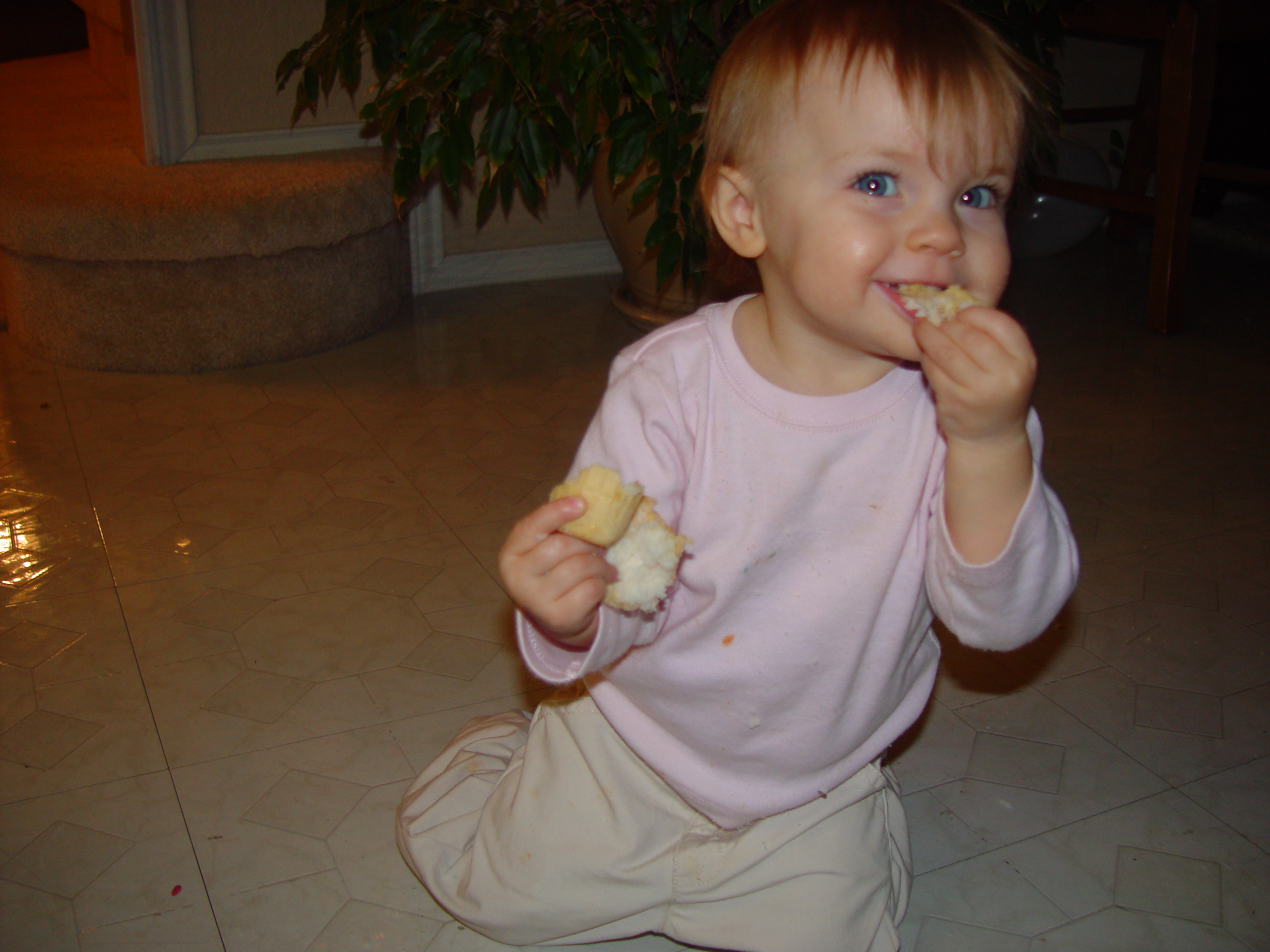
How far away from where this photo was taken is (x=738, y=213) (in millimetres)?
707

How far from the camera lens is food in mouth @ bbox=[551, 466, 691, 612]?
2.00 feet

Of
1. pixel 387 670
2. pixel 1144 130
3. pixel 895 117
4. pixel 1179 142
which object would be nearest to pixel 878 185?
pixel 895 117

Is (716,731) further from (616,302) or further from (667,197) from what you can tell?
(616,302)

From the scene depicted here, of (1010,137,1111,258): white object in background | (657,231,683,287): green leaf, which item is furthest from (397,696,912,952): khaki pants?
(1010,137,1111,258): white object in background

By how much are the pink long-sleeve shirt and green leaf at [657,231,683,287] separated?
32.2 inches

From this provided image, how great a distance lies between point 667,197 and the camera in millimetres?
1524

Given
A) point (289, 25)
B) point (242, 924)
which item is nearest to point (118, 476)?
point (242, 924)

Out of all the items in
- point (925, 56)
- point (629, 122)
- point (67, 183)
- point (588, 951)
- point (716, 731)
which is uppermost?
point (925, 56)

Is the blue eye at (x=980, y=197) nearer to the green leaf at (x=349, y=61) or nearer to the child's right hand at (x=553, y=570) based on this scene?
the child's right hand at (x=553, y=570)

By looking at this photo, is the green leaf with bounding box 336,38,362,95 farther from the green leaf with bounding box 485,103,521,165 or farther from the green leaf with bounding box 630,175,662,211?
the green leaf with bounding box 630,175,662,211

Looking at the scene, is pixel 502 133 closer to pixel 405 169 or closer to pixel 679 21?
pixel 405 169

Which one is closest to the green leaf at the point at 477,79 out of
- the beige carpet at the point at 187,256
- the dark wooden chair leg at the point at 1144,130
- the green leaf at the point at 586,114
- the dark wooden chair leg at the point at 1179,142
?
the green leaf at the point at 586,114

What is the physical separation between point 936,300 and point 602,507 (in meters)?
0.22

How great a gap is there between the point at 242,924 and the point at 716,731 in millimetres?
391
